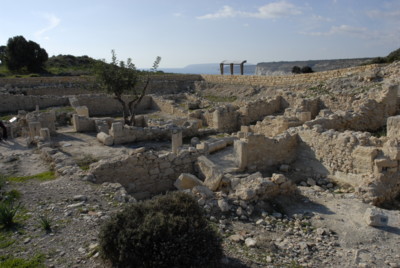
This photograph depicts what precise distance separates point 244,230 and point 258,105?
1332cm

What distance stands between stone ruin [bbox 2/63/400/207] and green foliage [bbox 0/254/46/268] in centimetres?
334

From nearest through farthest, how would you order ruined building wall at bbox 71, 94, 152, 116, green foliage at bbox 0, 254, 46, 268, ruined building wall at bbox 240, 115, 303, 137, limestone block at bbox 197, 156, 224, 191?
green foliage at bbox 0, 254, 46, 268
limestone block at bbox 197, 156, 224, 191
ruined building wall at bbox 240, 115, 303, 137
ruined building wall at bbox 71, 94, 152, 116

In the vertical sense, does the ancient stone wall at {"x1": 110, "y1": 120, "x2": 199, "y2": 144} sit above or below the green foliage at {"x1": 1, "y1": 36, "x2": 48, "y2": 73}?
below

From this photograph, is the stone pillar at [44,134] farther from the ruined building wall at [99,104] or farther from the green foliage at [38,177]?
the ruined building wall at [99,104]

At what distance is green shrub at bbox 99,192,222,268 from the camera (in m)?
4.40

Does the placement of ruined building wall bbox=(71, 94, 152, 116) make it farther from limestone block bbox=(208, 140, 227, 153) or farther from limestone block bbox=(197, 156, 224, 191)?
limestone block bbox=(197, 156, 224, 191)

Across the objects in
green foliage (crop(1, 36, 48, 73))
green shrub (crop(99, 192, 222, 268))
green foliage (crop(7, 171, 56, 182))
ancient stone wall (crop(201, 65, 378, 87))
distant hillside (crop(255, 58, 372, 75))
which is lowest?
green foliage (crop(7, 171, 56, 182))

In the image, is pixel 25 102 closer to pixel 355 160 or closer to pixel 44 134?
pixel 44 134

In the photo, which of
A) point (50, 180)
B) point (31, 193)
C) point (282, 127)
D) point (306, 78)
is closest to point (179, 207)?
point (31, 193)

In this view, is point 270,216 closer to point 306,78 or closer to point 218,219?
point 218,219

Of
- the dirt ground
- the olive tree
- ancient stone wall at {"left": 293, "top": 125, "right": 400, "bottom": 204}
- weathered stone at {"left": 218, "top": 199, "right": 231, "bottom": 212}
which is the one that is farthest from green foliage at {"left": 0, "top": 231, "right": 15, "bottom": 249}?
the olive tree

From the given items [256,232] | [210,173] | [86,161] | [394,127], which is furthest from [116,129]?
[394,127]

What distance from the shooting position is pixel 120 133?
1481 cm

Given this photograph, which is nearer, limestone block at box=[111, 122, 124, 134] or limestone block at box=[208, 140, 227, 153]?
limestone block at box=[208, 140, 227, 153]
